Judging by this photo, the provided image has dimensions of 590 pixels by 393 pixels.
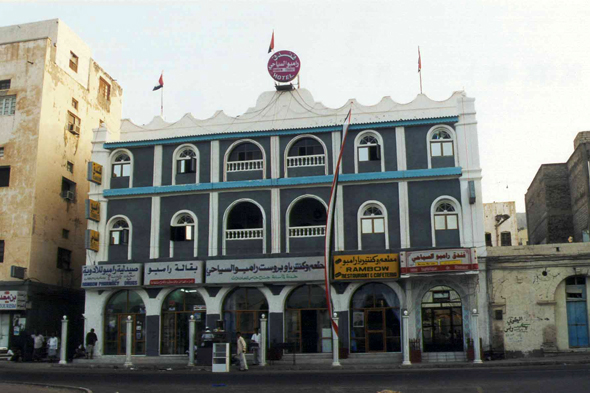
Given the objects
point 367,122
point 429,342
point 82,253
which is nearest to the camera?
point 429,342

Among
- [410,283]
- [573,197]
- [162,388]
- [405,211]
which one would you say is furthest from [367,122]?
[162,388]

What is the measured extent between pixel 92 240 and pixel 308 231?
1134 cm

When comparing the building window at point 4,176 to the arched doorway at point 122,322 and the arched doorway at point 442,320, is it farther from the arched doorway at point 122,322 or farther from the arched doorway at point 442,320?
the arched doorway at point 442,320

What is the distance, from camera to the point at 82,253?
4056cm

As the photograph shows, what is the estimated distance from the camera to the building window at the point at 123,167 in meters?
36.1

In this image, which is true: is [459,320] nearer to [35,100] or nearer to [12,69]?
[35,100]

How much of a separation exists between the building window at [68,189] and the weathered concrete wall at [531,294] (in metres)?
23.7

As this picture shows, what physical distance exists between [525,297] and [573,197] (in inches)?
477

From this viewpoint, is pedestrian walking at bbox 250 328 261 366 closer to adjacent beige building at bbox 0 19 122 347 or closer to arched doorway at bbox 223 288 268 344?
arched doorway at bbox 223 288 268 344

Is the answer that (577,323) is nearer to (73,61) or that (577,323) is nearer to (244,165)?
(244,165)

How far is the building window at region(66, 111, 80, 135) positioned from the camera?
1585 inches

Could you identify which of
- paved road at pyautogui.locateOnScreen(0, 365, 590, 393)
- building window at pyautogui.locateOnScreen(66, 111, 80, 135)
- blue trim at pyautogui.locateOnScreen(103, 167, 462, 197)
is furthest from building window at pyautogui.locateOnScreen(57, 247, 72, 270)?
paved road at pyautogui.locateOnScreen(0, 365, 590, 393)

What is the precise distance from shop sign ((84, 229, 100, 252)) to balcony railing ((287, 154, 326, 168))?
10772 mm

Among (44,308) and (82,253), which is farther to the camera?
(82,253)
